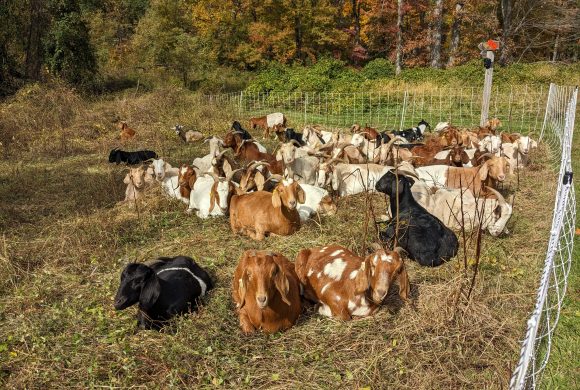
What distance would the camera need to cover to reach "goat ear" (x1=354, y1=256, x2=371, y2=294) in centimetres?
424

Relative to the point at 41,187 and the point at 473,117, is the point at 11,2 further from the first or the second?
the point at 473,117

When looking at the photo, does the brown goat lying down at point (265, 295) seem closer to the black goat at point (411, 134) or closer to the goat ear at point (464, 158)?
the goat ear at point (464, 158)

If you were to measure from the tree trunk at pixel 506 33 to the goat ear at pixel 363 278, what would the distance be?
103 feet

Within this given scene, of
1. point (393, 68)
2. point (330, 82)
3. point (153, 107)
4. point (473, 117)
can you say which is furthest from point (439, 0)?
point (153, 107)

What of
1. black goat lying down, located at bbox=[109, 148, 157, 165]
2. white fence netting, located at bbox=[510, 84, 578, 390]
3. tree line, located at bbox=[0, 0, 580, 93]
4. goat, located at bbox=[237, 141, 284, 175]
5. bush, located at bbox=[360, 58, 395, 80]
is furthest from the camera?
bush, located at bbox=[360, 58, 395, 80]

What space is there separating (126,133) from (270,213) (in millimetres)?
9623

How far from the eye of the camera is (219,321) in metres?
4.49

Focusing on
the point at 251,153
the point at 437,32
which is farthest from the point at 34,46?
the point at 437,32

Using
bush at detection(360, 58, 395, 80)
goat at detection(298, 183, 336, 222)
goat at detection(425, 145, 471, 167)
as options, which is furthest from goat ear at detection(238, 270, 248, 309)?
bush at detection(360, 58, 395, 80)

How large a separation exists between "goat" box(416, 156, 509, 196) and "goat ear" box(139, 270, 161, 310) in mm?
4639

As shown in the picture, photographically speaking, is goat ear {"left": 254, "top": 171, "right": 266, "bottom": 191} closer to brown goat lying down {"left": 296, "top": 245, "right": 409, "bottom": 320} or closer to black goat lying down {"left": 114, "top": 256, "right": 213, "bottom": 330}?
brown goat lying down {"left": 296, "top": 245, "right": 409, "bottom": 320}

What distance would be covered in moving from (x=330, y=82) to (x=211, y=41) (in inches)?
552

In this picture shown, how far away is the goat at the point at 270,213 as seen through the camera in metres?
6.20

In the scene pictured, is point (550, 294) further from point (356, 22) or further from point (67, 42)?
point (356, 22)
